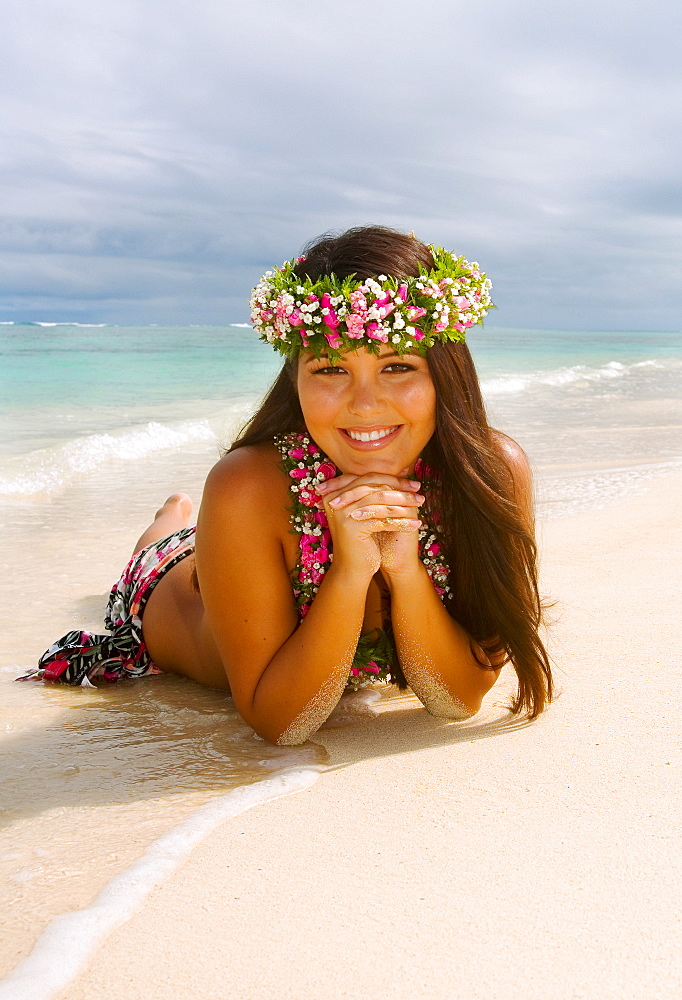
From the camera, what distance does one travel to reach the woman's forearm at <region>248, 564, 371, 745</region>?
3.40 metres

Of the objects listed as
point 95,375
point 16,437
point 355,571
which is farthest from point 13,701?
point 95,375

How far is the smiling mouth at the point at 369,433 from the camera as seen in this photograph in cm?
334

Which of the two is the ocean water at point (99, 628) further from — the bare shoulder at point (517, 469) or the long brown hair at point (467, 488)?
the bare shoulder at point (517, 469)

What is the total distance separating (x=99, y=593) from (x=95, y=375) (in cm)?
2424

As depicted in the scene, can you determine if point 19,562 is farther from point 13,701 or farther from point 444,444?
point 444,444

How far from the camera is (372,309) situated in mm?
3174

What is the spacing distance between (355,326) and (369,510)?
0.62 m

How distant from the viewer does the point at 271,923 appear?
236 centimetres

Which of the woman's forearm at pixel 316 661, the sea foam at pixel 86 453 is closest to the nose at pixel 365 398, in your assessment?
the woman's forearm at pixel 316 661

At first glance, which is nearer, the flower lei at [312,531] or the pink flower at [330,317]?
the pink flower at [330,317]

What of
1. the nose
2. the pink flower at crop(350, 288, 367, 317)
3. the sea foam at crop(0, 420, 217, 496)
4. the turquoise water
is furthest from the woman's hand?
the sea foam at crop(0, 420, 217, 496)

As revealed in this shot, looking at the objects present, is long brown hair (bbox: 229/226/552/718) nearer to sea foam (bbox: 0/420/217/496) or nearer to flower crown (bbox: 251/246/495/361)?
flower crown (bbox: 251/246/495/361)

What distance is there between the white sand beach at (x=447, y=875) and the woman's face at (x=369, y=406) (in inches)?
41.4

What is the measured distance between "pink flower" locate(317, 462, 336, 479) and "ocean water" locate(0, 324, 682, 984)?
0.98m
